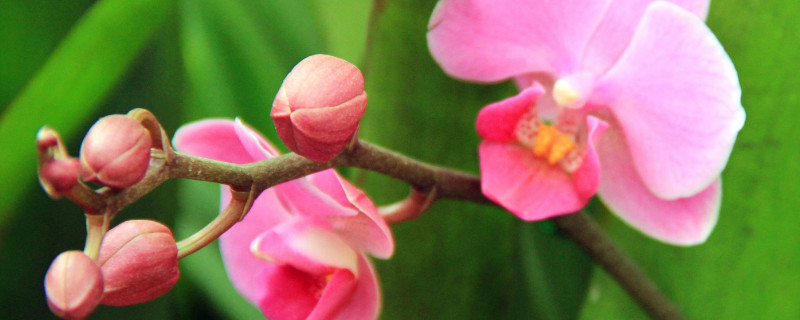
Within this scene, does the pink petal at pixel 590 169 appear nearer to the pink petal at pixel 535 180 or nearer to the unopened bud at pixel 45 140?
the pink petal at pixel 535 180

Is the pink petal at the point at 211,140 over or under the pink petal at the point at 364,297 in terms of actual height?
over

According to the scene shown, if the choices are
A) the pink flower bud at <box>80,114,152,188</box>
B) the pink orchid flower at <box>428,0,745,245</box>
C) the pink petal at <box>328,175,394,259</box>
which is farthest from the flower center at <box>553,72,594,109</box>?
the pink flower bud at <box>80,114,152,188</box>

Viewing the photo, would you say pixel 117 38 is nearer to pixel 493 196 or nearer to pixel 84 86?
pixel 84 86

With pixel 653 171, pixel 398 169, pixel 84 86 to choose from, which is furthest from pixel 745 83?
pixel 84 86

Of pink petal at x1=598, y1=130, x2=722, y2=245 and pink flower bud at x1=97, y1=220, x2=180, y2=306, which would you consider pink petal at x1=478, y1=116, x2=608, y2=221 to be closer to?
pink petal at x1=598, y1=130, x2=722, y2=245

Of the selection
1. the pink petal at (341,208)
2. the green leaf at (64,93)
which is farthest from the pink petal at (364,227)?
the green leaf at (64,93)

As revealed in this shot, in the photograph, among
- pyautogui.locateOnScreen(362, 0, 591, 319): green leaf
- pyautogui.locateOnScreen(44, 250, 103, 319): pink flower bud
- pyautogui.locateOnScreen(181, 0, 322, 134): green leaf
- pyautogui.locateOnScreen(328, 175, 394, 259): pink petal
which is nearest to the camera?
pyautogui.locateOnScreen(44, 250, 103, 319): pink flower bud
